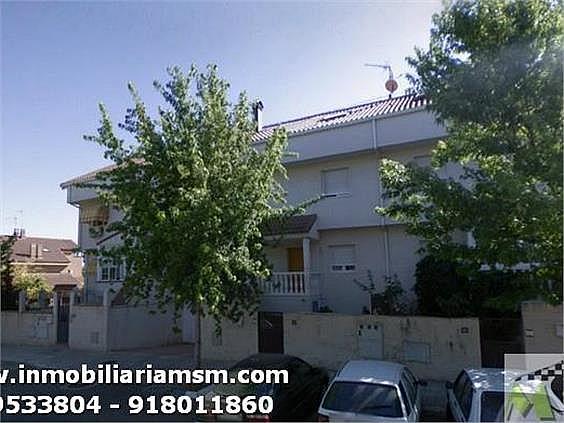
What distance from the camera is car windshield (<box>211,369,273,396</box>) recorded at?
763 cm

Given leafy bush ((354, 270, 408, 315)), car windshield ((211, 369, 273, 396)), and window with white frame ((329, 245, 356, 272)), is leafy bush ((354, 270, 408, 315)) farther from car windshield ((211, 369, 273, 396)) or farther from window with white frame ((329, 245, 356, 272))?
car windshield ((211, 369, 273, 396))

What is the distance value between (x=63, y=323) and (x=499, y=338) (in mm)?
17436

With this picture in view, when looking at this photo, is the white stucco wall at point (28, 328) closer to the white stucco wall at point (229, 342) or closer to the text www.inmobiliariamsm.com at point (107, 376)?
the text www.inmobiliariamsm.com at point (107, 376)

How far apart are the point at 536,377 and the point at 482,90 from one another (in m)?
5.15

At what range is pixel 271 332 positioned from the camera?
14492mm

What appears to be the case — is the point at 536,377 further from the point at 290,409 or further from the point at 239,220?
the point at 239,220

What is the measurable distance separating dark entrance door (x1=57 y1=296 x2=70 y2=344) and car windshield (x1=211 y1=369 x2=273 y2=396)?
46.3 ft

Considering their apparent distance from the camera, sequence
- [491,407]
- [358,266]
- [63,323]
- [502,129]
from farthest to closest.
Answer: [63,323] → [358,266] → [502,129] → [491,407]

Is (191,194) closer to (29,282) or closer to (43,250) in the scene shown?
(29,282)

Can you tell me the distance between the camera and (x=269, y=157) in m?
12.3

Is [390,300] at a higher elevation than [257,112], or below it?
below

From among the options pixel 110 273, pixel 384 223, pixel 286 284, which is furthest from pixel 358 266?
pixel 110 273

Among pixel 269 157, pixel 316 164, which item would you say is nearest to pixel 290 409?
pixel 269 157

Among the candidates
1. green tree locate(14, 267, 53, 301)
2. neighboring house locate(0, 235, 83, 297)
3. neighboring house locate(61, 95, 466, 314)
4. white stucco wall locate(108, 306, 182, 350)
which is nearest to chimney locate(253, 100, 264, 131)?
neighboring house locate(61, 95, 466, 314)
